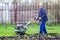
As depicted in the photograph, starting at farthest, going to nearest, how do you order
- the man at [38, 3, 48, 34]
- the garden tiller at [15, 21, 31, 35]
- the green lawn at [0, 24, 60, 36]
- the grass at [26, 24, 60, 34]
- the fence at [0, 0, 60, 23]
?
the fence at [0, 0, 60, 23] → the grass at [26, 24, 60, 34] → the green lawn at [0, 24, 60, 36] → the garden tiller at [15, 21, 31, 35] → the man at [38, 3, 48, 34]

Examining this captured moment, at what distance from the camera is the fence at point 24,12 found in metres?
17.5

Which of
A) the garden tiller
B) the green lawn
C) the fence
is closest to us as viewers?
the garden tiller

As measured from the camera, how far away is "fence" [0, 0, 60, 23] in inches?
688

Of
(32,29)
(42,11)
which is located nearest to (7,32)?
(32,29)

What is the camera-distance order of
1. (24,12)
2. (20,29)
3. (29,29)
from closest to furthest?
(20,29), (29,29), (24,12)

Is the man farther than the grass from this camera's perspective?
No

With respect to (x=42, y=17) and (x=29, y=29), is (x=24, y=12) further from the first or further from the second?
(x=42, y=17)

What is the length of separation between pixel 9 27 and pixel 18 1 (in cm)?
225

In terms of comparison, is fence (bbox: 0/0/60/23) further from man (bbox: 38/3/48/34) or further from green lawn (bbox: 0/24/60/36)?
man (bbox: 38/3/48/34)

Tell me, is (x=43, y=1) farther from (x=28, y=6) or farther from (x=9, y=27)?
(x=9, y=27)

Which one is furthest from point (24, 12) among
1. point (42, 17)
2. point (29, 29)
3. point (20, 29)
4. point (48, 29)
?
point (42, 17)

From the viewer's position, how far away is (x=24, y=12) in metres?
17.5

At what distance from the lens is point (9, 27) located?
53.6 feet

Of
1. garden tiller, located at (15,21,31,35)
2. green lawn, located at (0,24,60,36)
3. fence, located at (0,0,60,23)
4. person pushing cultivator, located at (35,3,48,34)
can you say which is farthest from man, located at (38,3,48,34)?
fence, located at (0,0,60,23)
